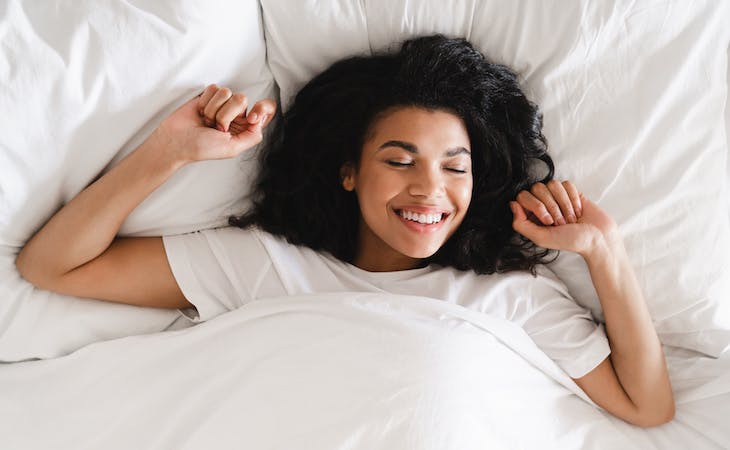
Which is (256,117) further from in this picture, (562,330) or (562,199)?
(562,330)

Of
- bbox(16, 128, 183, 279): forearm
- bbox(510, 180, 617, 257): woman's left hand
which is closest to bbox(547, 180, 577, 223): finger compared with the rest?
bbox(510, 180, 617, 257): woman's left hand

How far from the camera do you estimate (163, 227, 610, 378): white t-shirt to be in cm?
122

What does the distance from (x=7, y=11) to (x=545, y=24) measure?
0.90 metres

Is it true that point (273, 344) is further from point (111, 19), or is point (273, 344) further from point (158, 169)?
point (111, 19)

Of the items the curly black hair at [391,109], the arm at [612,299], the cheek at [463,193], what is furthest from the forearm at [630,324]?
the cheek at [463,193]

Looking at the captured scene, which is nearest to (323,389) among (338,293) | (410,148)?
(338,293)

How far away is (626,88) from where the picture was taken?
121 centimetres

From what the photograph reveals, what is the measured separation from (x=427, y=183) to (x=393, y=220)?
0.32 feet

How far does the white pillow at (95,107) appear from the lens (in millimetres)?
1069

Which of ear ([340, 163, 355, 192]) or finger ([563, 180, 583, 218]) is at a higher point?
finger ([563, 180, 583, 218])

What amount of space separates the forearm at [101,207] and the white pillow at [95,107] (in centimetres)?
4

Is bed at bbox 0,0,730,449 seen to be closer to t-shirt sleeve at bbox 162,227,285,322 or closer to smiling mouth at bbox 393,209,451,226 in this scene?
t-shirt sleeve at bbox 162,227,285,322

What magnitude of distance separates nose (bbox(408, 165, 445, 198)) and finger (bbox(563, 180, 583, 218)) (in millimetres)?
249

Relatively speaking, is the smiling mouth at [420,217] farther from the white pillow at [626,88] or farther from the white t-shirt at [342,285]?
the white pillow at [626,88]
